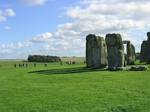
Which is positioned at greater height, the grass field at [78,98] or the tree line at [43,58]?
the tree line at [43,58]

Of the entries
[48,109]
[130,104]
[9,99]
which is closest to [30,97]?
[9,99]

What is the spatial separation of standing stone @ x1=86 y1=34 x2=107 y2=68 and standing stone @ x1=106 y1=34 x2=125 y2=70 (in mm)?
3825

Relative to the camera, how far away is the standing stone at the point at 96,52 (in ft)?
162

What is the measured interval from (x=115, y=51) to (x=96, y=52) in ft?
16.5

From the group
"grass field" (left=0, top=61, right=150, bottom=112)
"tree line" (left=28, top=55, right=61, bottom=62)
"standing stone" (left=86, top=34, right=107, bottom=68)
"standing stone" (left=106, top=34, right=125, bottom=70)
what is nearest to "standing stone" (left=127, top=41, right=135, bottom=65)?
"standing stone" (left=86, top=34, right=107, bottom=68)

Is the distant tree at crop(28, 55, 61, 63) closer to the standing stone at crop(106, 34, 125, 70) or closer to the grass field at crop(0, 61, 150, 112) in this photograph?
the standing stone at crop(106, 34, 125, 70)

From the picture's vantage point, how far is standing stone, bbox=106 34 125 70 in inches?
1766

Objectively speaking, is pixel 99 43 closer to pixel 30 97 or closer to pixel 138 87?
pixel 138 87

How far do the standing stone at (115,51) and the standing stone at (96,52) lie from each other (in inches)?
151

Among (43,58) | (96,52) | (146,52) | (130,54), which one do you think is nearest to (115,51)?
(96,52)

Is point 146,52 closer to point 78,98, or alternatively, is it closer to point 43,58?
point 43,58

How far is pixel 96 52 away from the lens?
4991 cm

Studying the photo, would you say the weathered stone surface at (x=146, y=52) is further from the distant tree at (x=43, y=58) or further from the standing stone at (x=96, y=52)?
the distant tree at (x=43, y=58)

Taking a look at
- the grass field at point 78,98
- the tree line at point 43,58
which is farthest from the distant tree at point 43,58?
the grass field at point 78,98
